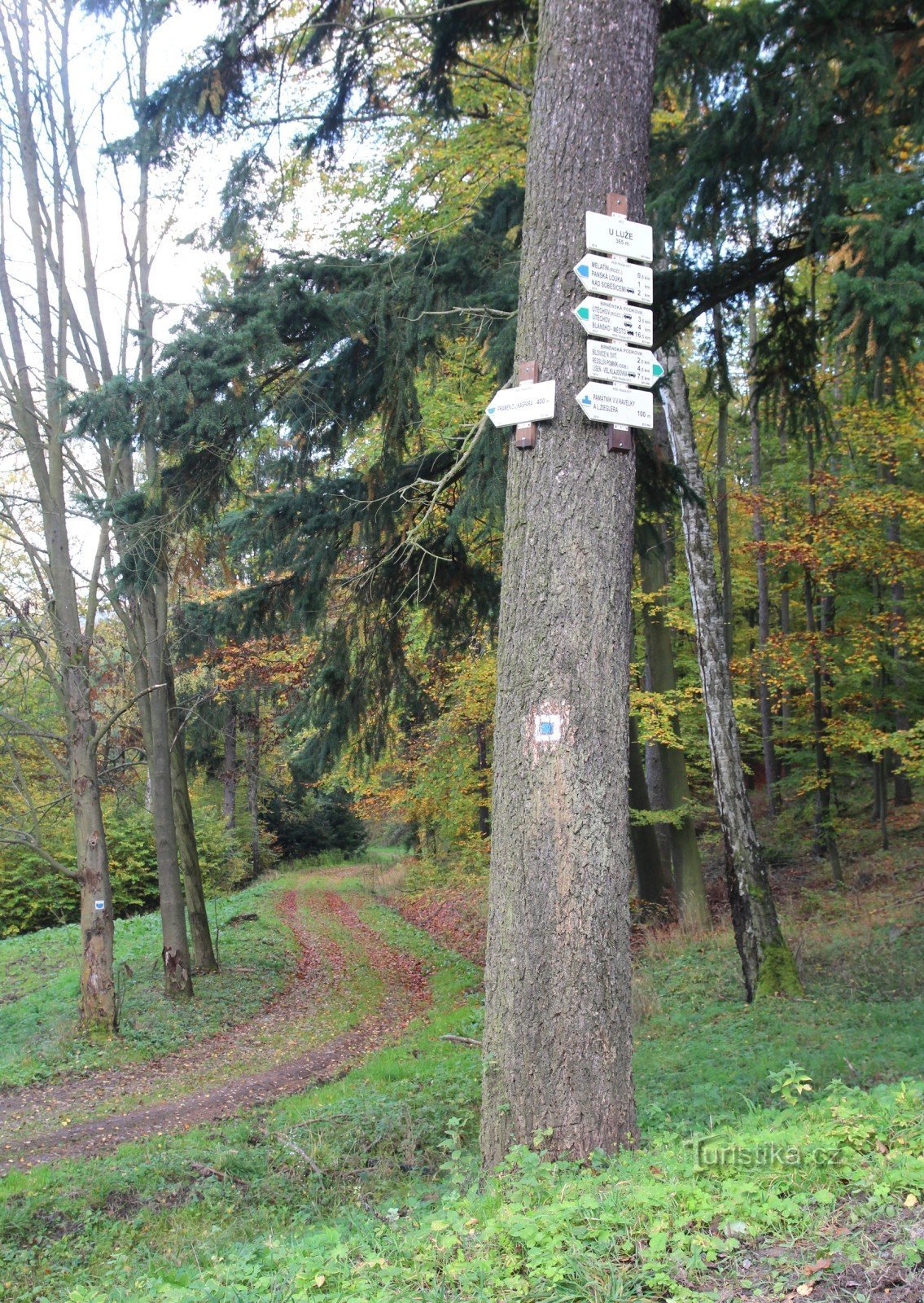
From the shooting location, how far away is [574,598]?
4496mm

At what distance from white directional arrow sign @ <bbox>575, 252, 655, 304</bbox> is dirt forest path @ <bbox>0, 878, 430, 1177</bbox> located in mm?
7791

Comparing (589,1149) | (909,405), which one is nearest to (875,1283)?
(589,1149)

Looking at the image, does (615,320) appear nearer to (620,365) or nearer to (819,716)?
(620,365)

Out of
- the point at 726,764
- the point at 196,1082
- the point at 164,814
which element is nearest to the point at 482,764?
the point at 164,814

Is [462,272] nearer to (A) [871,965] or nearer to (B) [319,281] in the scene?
(B) [319,281]

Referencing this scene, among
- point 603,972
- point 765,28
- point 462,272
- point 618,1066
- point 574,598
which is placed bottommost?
point 618,1066

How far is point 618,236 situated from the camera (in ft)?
15.5

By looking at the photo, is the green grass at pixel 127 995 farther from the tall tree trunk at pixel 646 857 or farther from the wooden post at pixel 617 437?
the wooden post at pixel 617 437

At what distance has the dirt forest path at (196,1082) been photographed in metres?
8.77

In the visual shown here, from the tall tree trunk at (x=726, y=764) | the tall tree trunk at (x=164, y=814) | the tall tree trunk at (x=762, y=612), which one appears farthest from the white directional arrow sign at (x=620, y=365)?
the tall tree trunk at (x=762, y=612)

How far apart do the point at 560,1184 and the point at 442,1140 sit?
3.17 metres

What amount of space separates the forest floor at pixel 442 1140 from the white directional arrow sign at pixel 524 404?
10.4 feet

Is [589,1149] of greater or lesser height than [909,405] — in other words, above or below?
below

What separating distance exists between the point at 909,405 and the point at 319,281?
8.43m
